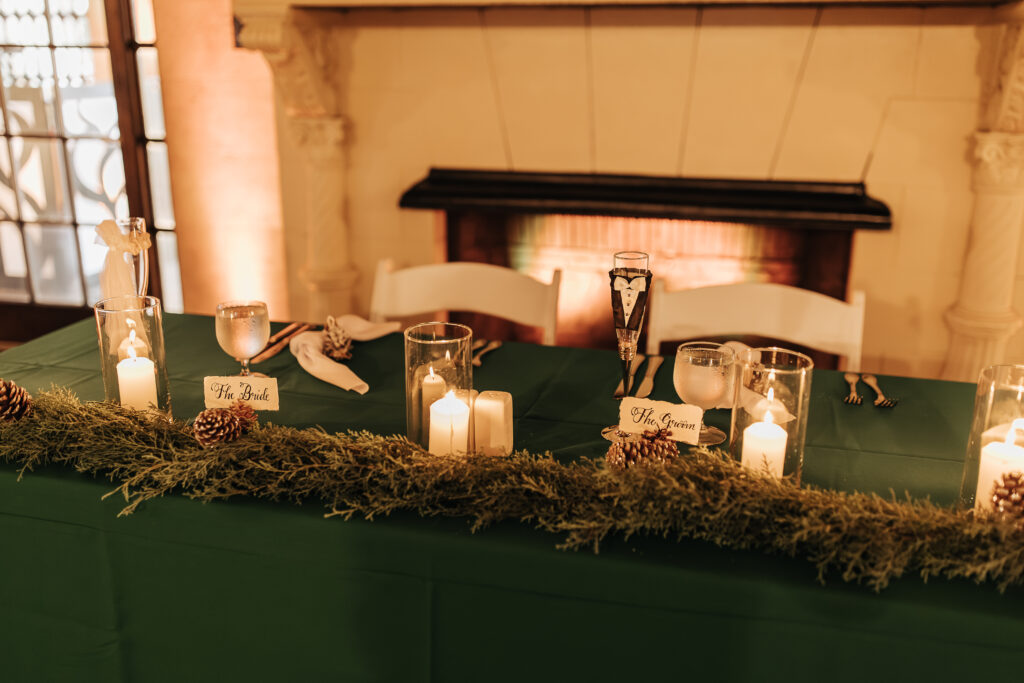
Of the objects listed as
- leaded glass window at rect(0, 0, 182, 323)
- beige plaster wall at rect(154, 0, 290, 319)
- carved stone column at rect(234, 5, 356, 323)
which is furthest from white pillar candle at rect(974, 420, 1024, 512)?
leaded glass window at rect(0, 0, 182, 323)

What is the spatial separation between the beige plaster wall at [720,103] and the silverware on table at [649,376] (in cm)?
118

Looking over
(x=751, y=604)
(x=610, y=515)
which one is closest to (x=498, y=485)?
(x=610, y=515)

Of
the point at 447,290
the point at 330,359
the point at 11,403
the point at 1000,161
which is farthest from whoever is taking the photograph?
the point at 1000,161

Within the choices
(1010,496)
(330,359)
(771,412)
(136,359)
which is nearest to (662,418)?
(771,412)

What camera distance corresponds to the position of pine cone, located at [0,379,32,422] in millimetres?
1072

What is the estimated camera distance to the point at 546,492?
2.93 ft

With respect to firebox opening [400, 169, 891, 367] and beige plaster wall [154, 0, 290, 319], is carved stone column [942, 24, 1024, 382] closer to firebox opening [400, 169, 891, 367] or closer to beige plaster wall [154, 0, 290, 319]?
firebox opening [400, 169, 891, 367]

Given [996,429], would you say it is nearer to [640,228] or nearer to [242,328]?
[242,328]

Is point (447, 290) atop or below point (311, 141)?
below

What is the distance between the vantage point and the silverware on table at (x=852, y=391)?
1.29m

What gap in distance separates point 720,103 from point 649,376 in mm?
1327

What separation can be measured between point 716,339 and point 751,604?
1.48m

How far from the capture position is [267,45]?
2445mm

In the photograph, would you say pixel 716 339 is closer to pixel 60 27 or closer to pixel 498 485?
pixel 498 485
